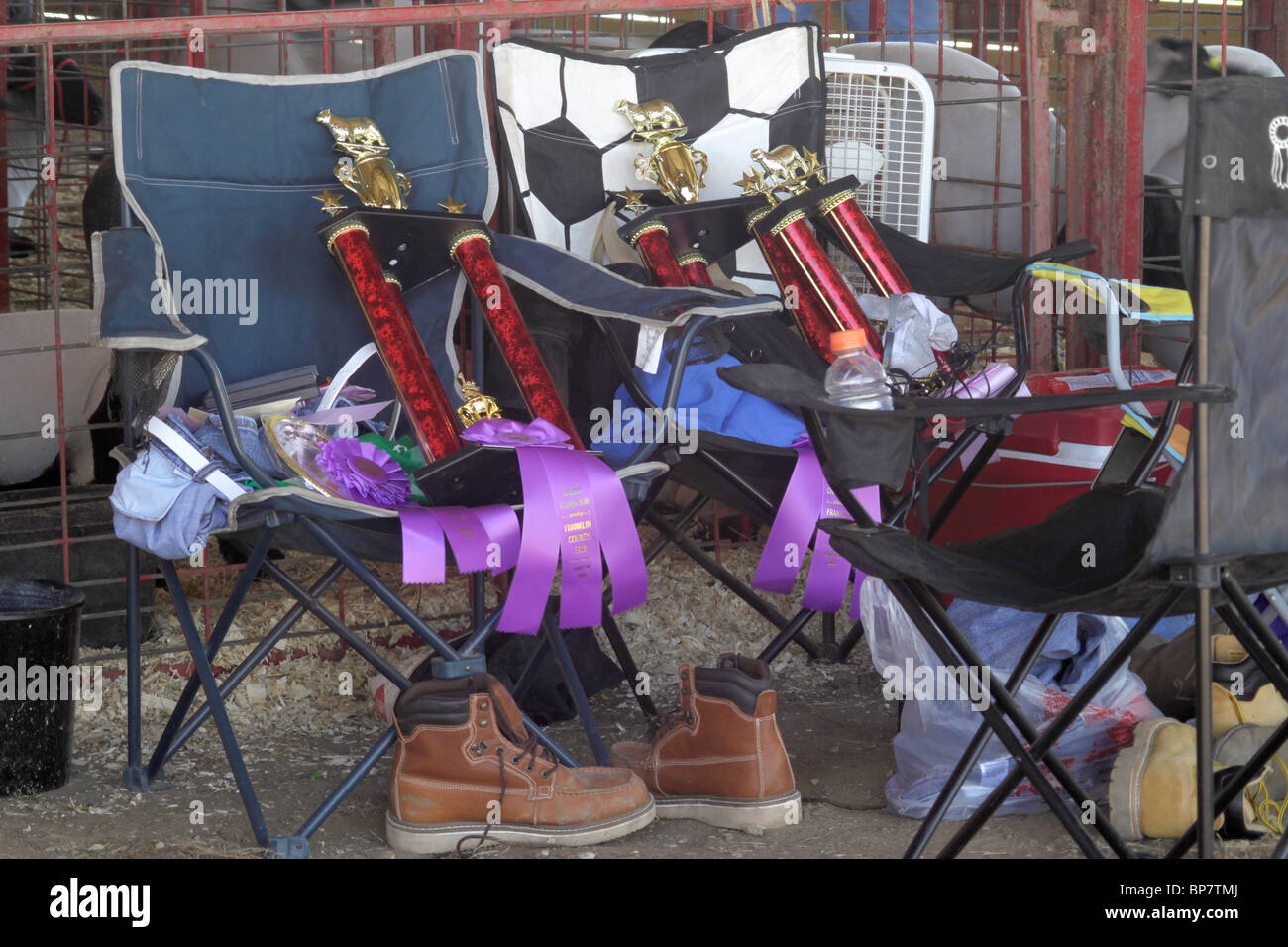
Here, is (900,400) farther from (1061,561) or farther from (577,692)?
(577,692)

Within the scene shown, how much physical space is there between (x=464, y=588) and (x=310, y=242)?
925mm

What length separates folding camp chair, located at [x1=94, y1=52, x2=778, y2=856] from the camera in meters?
2.07

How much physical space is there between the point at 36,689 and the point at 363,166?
1038 millimetres

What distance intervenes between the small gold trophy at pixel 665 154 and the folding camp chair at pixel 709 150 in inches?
1.4

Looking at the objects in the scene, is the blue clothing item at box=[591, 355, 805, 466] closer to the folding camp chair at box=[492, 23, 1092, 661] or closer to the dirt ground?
the folding camp chair at box=[492, 23, 1092, 661]

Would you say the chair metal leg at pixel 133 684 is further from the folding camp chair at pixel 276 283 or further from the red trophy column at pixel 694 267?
the red trophy column at pixel 694 267

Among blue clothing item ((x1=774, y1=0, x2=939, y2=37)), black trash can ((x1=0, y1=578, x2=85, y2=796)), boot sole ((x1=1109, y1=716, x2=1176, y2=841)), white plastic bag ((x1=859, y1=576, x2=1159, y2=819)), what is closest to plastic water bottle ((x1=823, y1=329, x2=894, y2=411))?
white plastic bag ((x1=859, y1=576, x2=1159, y2=819))

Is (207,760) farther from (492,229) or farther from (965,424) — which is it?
(965,424)

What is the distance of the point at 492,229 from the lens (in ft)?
8.79

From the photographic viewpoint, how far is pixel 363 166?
2.59 m

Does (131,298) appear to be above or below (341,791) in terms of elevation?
above

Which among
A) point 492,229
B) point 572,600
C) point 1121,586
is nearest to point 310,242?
point 492,229

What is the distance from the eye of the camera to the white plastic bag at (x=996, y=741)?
2189 millimetres

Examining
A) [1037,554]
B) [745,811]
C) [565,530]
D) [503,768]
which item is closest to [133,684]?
[503,768]
